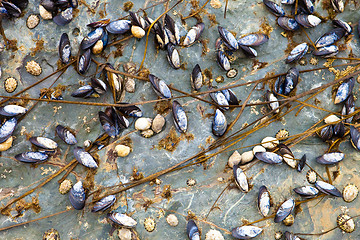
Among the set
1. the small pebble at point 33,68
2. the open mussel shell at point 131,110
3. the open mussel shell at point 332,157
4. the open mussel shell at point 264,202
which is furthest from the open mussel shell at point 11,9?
the open mussel shell at point 332,157

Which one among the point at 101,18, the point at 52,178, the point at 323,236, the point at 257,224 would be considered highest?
the point at 101,18

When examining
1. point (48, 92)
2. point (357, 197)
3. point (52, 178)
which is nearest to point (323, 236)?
point (357, 197)

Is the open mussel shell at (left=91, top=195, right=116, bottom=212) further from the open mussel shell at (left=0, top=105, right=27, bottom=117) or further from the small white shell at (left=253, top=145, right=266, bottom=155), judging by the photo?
the small white shell at (left=253, top=145, right=266, bottom=155)

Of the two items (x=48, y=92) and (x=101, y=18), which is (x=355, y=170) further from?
(x=48, y=92)

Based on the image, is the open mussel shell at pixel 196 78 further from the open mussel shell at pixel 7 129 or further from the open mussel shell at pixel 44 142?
the open mussel shell at pixel 7 129

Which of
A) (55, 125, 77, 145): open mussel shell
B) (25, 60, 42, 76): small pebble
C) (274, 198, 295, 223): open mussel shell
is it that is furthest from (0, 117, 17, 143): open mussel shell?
(274, 198, 295, 223): open mussel shell

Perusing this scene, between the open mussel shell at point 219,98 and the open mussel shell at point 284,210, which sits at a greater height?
the open mussel shell at point 219,98
